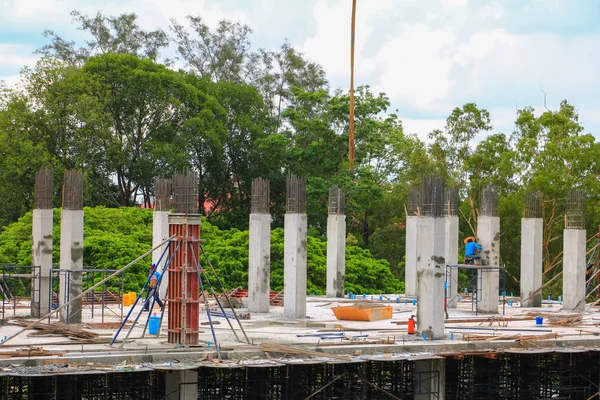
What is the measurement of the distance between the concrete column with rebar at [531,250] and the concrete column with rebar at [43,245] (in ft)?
49.0

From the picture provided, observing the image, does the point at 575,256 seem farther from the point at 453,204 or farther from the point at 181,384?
the point at 181,384

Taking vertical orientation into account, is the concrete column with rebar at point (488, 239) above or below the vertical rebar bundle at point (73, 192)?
below

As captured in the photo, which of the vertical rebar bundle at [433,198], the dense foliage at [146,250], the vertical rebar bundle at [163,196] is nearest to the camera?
the vertical rebar bundle at [433,198]

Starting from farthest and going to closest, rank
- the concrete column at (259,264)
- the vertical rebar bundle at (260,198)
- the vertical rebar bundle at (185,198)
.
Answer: the vertical rebar bundle at (260,198) < the concrete column at (259,264) < the vertical rebar bundle at (185,198)

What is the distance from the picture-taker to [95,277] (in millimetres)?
34531

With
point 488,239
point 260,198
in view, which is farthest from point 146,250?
point 488,239

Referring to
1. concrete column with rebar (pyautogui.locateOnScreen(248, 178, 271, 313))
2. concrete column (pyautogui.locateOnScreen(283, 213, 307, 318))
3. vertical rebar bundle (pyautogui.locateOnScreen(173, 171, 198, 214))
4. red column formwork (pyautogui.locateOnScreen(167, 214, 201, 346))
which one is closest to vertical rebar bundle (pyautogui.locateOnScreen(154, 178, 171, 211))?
concrete column with rebar (pyautogui.locateOnScreen(248, 178, 271, 313))

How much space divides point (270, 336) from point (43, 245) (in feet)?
21.4

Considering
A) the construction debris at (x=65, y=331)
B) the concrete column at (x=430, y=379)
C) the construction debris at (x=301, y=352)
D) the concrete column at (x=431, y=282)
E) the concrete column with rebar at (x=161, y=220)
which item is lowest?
the concrete column at (x=430, y=379)

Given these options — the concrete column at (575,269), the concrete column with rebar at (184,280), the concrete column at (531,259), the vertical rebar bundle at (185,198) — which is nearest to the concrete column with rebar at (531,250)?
the concrete column at (531,259)

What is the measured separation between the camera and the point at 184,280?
20.3 meters

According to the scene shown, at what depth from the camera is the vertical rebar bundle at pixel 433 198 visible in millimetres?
22969

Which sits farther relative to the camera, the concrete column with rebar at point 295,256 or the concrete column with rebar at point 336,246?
the concrete column with rebar at point 336,246

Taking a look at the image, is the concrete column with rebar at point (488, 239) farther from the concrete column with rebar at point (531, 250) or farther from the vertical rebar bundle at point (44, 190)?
the vertical rebar bundle at point (44, 190)
